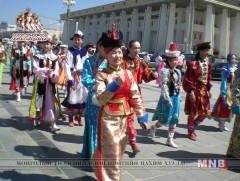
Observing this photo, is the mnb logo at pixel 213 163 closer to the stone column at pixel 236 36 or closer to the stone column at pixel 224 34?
the stone column at pixel 224 34

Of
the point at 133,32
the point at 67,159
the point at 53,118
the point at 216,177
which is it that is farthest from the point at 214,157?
the point at 133,32

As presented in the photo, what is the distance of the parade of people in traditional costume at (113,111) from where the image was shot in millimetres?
2980

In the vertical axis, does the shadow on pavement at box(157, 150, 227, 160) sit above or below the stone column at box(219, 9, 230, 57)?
below

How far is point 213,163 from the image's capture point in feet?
15.0

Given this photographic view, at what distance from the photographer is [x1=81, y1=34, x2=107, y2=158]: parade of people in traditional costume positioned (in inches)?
143

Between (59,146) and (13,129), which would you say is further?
(13,129)

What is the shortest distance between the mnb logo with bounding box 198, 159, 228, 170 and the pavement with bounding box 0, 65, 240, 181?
40 mm

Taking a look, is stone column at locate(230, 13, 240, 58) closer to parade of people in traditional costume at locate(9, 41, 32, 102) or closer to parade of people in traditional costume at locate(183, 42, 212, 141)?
parade of people in traditional costume at locate(9, 41, 32, 102)

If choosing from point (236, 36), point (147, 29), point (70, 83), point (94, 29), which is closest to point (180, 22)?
point (147, 29)

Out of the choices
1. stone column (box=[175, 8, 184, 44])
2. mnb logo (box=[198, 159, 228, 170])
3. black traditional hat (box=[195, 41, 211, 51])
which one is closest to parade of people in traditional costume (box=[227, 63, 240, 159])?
mnb logo (box=[198, 159, 228, 170])

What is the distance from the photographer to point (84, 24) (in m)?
66.9

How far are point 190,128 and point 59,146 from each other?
107 inches

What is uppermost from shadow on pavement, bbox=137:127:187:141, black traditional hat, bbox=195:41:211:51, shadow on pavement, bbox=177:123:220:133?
black traditional hat, bbox=195:41:211:51

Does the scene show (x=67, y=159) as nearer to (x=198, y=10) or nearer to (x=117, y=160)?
(x=117, y=160)
